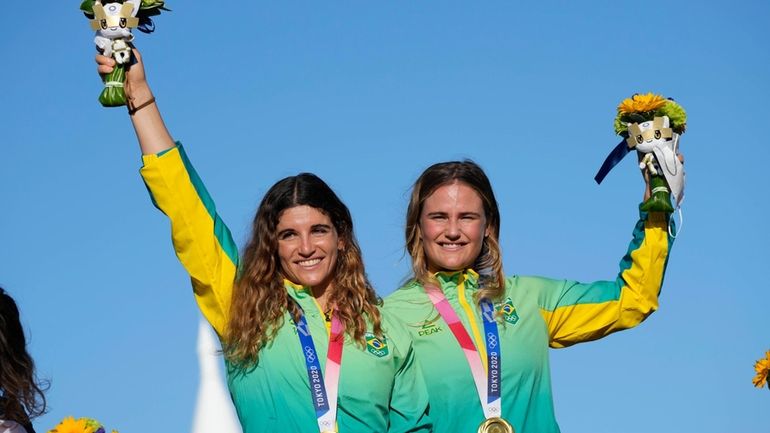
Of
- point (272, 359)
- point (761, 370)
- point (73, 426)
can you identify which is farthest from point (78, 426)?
point (761, 370)

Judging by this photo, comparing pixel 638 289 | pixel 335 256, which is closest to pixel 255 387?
pixel 335 256

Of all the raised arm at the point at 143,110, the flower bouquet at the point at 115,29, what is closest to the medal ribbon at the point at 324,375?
the raised arm at the point at 143,110

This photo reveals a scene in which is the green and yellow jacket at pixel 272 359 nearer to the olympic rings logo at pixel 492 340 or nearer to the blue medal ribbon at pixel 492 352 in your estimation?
the blue medal ribbon at pixel 492 352

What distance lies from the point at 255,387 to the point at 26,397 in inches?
44.6

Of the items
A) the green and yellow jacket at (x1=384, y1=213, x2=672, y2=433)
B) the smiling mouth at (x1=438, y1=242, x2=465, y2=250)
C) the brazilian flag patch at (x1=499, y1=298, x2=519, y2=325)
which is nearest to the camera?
the green and yellow jacket at (x1=384, y1=213, x2=672, y2=433)

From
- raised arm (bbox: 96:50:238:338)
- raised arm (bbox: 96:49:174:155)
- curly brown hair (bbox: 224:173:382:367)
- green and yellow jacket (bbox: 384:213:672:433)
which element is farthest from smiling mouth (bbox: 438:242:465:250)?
raised arm (bbox: 96:49:174:155)

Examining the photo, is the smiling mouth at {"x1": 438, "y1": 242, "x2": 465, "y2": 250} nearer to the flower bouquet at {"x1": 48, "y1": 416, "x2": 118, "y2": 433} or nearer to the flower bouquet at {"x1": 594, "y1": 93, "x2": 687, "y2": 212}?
the flower bouquet at {"x1": 594, "y1": 93, "x2": 687, "y2": 212}

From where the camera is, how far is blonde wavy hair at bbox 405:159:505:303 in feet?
28.0

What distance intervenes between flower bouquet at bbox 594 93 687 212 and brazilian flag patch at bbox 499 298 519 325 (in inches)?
35.6

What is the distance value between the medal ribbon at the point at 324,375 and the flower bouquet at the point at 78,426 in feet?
3.40

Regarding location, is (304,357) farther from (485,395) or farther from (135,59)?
(135,59)

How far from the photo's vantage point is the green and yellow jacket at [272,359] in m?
7.69

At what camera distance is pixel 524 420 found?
26.4 ft

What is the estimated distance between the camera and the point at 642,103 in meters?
8.41
